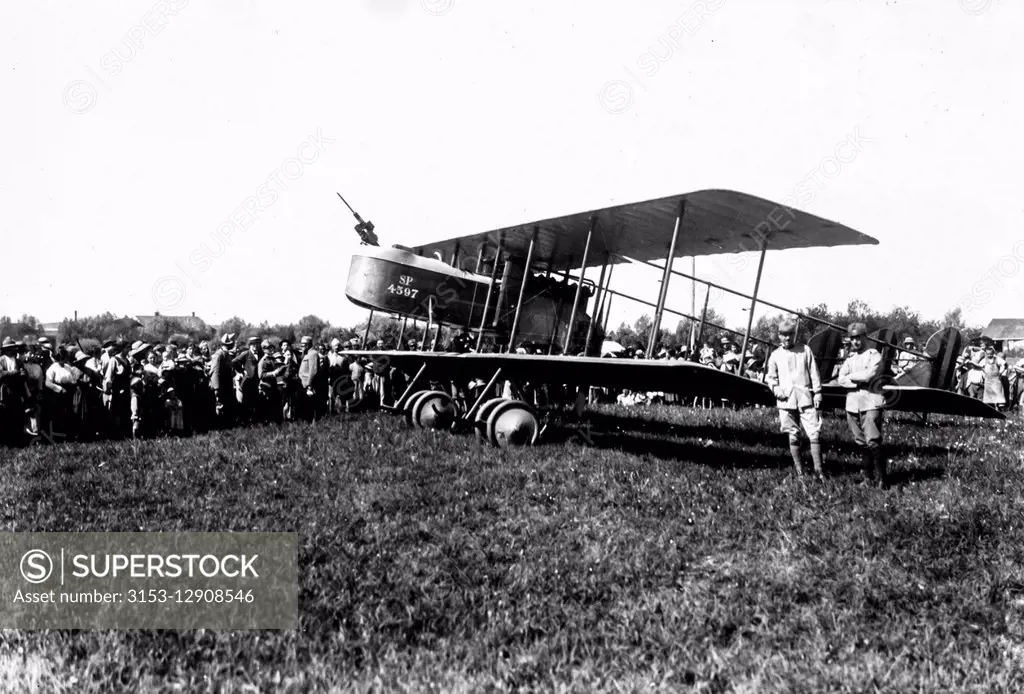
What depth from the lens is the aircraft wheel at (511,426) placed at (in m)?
10.2

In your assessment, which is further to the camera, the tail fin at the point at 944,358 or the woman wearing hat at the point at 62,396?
the woman wearing hat at the point at 62,396

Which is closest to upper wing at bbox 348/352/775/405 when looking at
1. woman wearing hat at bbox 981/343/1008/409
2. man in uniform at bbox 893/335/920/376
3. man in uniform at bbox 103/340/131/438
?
man in uniform at bbox 893/335/920/376

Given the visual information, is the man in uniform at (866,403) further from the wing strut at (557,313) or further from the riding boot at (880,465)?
the wing strut at (557,313)

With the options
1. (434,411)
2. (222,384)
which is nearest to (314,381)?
(222,384)

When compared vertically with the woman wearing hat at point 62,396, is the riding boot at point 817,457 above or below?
above

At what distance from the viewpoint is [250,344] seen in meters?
14.8

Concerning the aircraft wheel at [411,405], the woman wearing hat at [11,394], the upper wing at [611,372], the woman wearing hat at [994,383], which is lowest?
the woman wearing hat at [11,394]

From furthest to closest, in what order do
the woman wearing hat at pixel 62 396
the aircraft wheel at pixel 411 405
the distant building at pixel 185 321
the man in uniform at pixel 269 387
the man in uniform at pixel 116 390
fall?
1. the distant building at pixel 185 321
2. the man in uniform at pixel 269 387
3. the aircraft wheel at pixel 411 405
4. the man in uniform at pixel 116 390
5. the woman wearing hat at pixel 62 396

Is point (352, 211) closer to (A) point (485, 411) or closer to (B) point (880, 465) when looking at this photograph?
(A) point (485, 411)

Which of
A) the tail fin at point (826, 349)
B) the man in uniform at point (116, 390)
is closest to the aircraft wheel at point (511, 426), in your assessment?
the tail fin at point (826, 349)

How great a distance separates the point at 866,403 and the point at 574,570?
4190mm

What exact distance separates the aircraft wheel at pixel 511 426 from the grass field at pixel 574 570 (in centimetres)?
97

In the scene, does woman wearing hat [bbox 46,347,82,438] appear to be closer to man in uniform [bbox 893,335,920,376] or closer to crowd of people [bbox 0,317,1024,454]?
crowd of people [bbox 0,317,1024,454]

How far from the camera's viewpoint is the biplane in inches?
332
